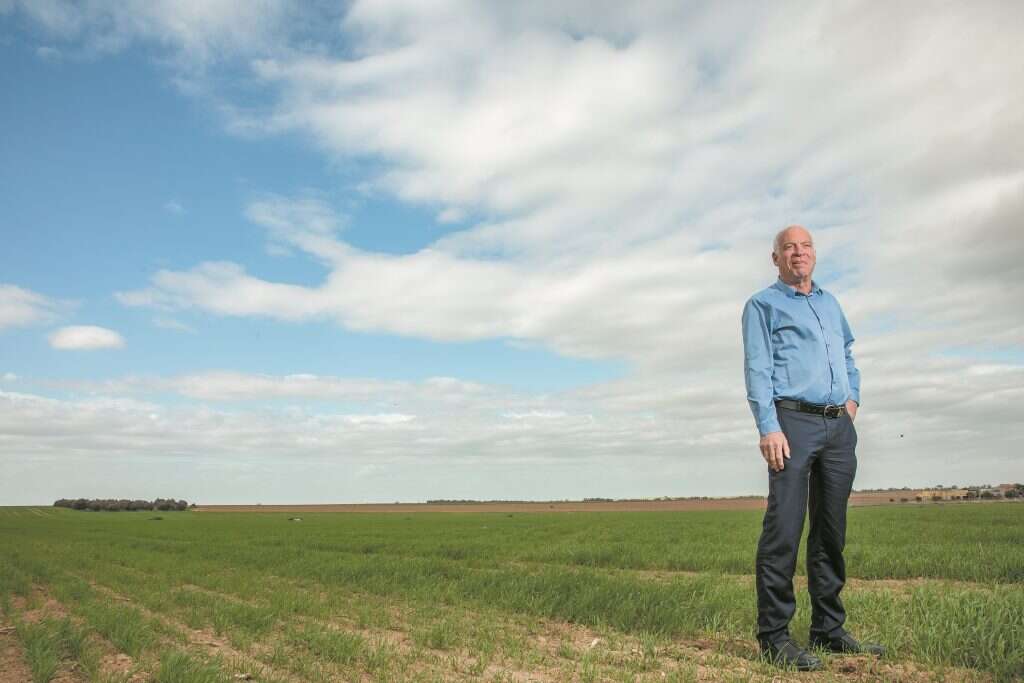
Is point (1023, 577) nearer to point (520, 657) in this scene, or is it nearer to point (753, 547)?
point (753, 547)

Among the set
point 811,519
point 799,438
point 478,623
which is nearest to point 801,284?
point 799,438

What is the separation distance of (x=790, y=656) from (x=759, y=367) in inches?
72.9

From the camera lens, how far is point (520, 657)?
5074 mm

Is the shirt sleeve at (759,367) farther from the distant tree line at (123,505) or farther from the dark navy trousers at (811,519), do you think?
the distant tree line at (123,505)

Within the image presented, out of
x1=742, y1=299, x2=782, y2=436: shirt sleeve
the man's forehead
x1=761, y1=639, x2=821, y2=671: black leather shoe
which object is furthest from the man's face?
x1=761, y1=639, x2=821, y2=671: black leather shoe

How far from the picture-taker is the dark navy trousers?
4598 millimetres

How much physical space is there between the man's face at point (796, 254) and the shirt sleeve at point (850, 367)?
1.87 ft

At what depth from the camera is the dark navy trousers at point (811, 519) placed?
460 centimetres

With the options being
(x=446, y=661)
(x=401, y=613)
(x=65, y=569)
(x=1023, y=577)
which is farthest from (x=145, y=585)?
(x=1023, y=577)

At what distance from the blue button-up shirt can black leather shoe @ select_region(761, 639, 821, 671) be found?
1379mm

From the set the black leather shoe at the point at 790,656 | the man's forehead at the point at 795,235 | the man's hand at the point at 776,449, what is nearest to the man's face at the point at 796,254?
the man's forehead at the point at 795,235

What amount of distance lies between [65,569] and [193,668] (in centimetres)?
1100

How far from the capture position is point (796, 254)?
500cm

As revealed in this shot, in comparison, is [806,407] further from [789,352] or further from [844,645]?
[844,645]
